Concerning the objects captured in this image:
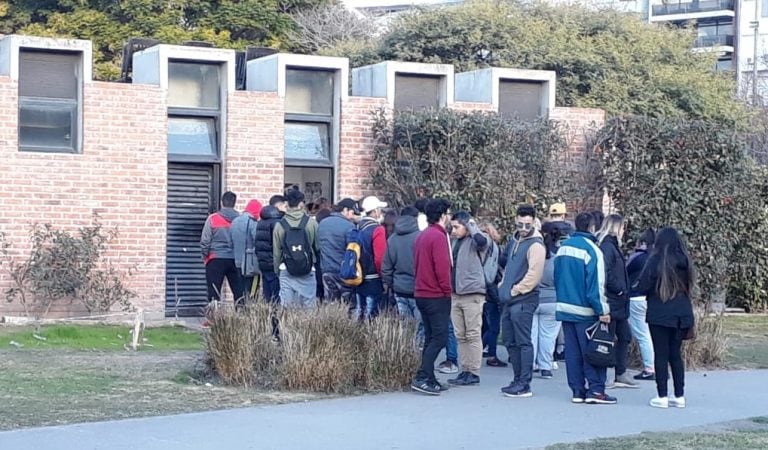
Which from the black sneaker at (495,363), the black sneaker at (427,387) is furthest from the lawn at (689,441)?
the black sneaker at (495,363)

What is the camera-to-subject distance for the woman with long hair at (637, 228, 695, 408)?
11211mm

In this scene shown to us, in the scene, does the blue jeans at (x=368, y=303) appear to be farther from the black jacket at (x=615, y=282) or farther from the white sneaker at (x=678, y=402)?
the white sneaker at (x=678, y=402)

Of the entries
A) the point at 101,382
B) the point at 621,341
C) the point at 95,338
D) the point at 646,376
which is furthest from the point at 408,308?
the point at 95,338

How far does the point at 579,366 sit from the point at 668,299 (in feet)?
3.42

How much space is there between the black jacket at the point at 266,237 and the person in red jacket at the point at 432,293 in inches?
127

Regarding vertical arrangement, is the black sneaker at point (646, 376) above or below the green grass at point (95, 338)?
above

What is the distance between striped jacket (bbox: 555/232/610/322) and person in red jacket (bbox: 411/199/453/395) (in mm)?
1060

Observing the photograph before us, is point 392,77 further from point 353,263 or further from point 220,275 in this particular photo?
point 353,263

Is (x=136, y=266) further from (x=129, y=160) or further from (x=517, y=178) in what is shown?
(x=517, y=178)

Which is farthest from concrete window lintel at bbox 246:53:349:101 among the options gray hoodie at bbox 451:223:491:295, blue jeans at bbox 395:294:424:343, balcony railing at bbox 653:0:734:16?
balcony railing at bbox 653:0:734:16

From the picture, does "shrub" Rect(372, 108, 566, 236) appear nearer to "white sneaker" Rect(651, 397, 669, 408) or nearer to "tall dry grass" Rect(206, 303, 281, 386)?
"tall dry grass" Rect(206, 303, 281, 386)

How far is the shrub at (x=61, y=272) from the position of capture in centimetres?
1739

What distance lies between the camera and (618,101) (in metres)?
27.8

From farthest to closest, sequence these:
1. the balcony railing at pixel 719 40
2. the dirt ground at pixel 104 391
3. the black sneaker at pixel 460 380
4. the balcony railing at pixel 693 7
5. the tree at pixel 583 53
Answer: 1. the balcony railing at pixel 693 7
2. the balcony railing at pixel 719 40
3. the tree at pixel 583 53
4. the black sneaker at pixel 460 380
5. the dirt ground at pixel 104 391
